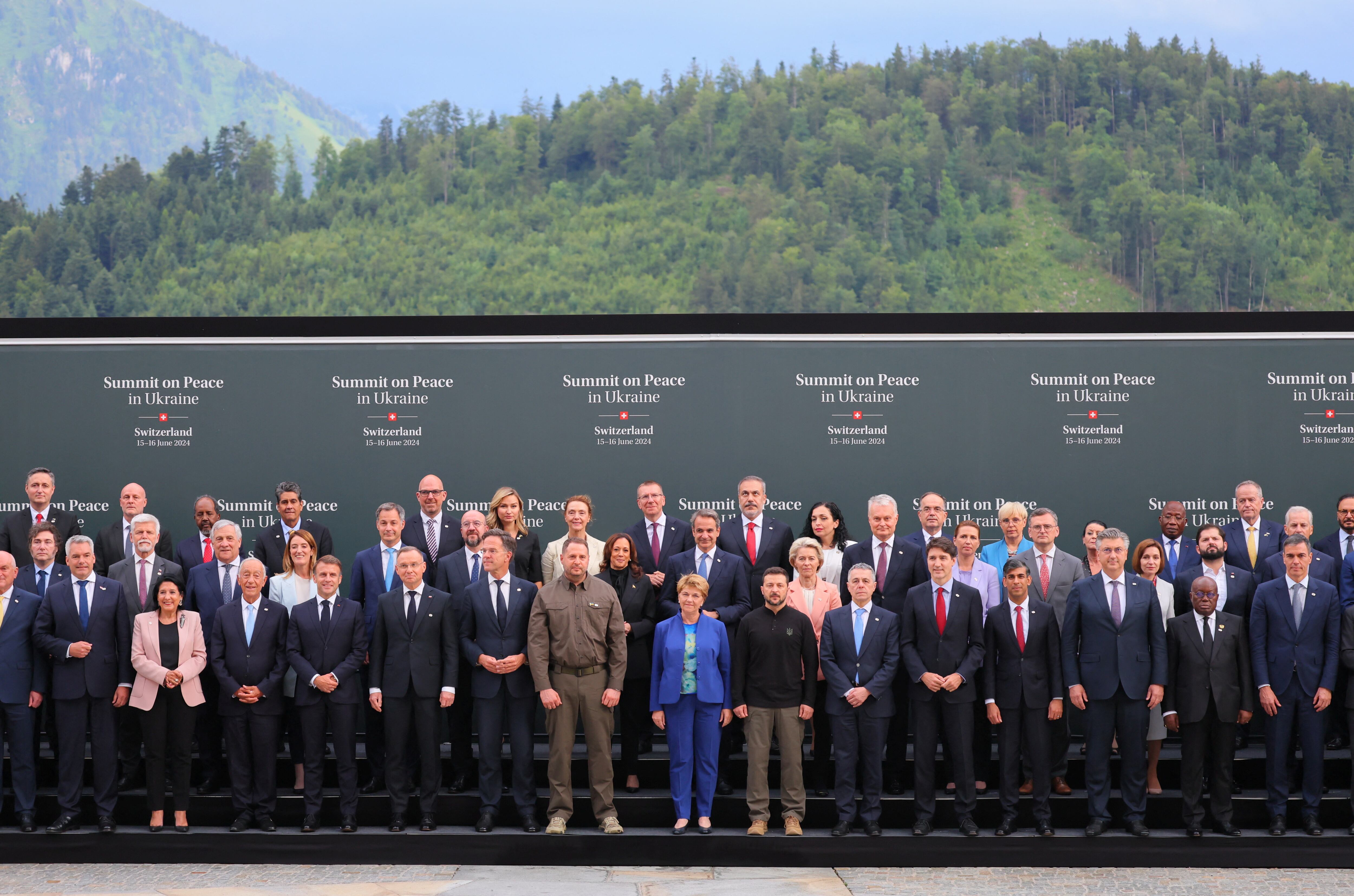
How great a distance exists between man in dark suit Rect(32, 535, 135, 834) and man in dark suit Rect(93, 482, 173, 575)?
75 centimetres

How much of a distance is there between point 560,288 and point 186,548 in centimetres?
3426

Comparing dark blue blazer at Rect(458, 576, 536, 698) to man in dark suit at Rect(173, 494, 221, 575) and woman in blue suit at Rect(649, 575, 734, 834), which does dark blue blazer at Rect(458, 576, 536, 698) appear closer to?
woman in blue suit at Rect(649, 575, 734, 834)

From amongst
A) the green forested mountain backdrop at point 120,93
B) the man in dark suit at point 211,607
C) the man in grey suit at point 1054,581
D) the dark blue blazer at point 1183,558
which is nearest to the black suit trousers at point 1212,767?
the man in grey suit at point 1054,581

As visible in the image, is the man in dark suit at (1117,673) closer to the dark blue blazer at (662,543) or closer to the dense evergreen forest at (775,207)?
the dark blue blazer at (662,543)

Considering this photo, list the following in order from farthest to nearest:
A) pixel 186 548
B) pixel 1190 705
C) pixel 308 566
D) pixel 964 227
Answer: pixel 964 227, pixel 186 548, pixel 308 566, pixel 1190 705

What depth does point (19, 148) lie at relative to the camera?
55.9m

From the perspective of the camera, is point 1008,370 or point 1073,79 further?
point 1073,79

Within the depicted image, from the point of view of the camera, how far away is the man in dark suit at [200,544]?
7.38 meters

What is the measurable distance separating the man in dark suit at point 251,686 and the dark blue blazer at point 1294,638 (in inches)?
212

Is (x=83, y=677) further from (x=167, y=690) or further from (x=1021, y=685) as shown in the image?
(x=1021, y=685)

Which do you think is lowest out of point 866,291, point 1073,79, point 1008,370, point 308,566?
point 308,566

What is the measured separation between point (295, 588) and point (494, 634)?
123 cm

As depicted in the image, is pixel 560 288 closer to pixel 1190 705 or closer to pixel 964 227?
pixel 964 227

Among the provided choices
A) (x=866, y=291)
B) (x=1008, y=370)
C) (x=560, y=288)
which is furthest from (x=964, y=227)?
(x=1008, y=370)
